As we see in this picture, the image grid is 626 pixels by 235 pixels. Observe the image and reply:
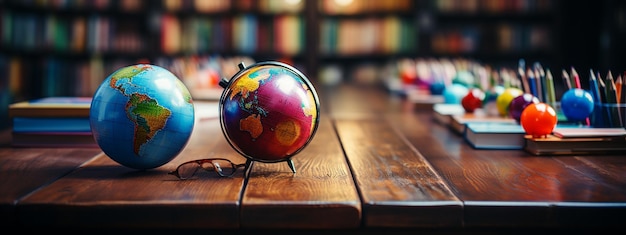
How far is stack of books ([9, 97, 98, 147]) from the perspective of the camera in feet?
5.69

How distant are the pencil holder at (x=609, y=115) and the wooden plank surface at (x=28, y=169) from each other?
4.11ft

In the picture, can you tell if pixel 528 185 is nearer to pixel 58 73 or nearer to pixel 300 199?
pixel 300 199

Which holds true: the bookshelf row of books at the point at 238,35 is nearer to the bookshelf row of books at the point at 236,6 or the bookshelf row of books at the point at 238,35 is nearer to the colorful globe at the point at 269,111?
the bookshelf row of books at the point at 236,6

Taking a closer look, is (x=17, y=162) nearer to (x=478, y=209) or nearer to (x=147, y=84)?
(x=147, y=84)

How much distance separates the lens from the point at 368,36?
6230 mm

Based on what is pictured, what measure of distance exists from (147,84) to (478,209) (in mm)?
632

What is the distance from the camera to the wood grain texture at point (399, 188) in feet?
3.51

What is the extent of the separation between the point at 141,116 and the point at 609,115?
1.17m

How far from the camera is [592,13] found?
20.2 ft

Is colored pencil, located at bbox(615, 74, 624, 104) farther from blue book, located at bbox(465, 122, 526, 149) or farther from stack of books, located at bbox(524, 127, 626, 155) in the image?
blue book, located at bbox(465, 122, 526, 149)

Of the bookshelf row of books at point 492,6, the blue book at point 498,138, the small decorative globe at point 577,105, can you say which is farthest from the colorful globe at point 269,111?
the bookshelf row of books at point 492,6

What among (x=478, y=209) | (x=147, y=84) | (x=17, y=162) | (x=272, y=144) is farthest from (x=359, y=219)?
(x=17, y=162)

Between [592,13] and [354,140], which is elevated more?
[592,13]

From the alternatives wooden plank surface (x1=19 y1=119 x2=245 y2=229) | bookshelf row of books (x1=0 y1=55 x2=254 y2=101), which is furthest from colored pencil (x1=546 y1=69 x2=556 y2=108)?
bookshelf row of books (x1=0 y1=55 x2=254 y2=101)
